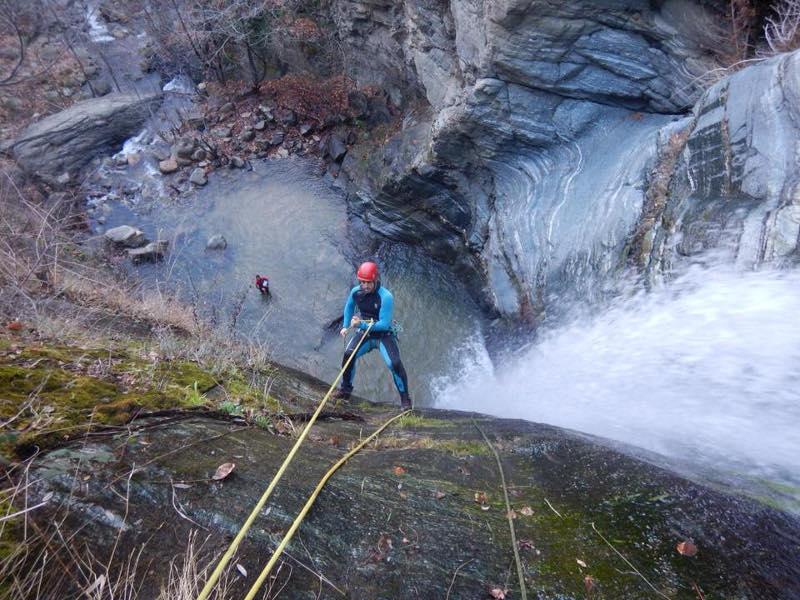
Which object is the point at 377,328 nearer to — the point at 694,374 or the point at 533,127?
the point at 694,374

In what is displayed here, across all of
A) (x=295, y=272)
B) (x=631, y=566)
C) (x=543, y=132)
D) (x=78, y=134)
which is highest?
(x=78, y=134)

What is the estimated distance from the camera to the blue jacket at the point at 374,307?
5.57m

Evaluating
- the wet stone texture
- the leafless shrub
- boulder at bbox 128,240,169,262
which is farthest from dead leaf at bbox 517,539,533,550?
boulder at bbox 128,240,169,262

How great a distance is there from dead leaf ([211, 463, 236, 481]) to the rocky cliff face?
5305 millimetres

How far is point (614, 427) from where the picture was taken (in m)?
4.90

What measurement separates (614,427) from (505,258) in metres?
4.01

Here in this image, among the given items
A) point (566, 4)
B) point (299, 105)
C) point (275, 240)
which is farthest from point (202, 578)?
point (299, 105)

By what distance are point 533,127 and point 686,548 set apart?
694 cm

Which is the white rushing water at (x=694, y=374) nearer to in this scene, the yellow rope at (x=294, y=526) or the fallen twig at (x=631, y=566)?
the fallen twig at (x=631, y=566)

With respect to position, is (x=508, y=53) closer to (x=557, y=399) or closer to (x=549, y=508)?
(x=557, y=399)

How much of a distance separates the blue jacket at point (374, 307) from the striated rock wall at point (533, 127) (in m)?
2.92

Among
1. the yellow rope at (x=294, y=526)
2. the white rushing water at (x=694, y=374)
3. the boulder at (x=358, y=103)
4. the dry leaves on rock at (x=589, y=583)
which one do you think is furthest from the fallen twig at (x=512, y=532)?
the boulder at (x=358, y=103)

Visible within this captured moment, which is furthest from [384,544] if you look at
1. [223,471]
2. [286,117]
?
[286,117]

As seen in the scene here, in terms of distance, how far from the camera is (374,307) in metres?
5.75
